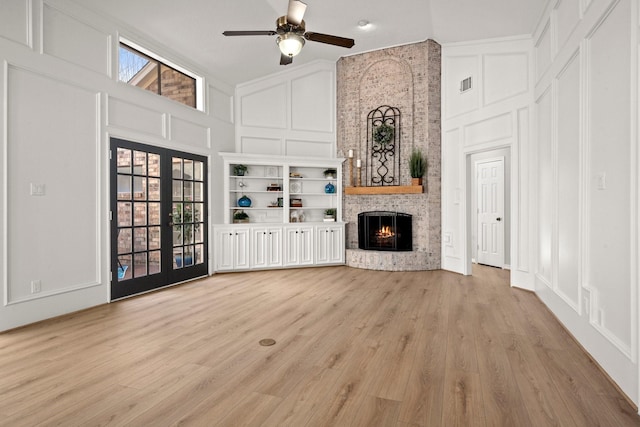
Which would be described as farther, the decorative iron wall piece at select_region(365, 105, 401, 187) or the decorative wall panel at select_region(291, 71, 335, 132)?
the decorative wall panel at select_region(291, 71, 335, 132)

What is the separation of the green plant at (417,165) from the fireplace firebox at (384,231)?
0.77 metres

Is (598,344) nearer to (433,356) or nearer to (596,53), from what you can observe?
(433,356)

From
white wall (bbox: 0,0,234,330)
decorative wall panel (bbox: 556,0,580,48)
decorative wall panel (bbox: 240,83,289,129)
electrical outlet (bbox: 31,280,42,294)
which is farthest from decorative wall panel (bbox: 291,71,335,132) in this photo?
electrical outlet (bbox: 31,280,42,294)

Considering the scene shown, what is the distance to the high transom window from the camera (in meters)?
4.71

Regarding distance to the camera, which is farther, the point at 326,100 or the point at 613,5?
the point at 326,100

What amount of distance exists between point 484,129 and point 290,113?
11.5 feet

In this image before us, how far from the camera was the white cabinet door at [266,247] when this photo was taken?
6.51m

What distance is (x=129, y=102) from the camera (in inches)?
182

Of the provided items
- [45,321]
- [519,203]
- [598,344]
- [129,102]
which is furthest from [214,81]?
[598,344]

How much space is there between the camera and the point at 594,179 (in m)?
2.77

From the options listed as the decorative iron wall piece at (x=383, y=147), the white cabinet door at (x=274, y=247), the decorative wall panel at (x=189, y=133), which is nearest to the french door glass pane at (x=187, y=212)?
the decorative wall panel at (x=189, y=133)

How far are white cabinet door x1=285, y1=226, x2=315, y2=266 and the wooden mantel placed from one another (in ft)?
3.46

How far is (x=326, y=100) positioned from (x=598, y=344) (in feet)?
19.7

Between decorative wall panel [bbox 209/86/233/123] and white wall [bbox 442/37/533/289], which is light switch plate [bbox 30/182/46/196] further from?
white wall [bbox 442/37/533/289]
